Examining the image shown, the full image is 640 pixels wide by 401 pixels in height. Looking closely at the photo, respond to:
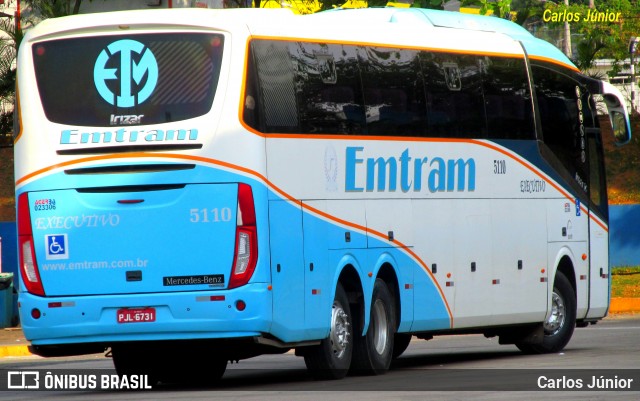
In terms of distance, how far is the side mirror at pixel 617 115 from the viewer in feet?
67.3

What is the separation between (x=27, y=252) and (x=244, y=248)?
89.2 inches

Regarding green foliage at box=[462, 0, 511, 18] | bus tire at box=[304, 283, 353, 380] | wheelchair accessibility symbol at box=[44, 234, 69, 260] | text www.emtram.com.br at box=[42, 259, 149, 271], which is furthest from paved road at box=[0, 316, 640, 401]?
green foliage at box=[462, 0, 511, 18]

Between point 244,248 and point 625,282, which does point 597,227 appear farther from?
point 625,282

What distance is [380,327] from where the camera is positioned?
1617 cm

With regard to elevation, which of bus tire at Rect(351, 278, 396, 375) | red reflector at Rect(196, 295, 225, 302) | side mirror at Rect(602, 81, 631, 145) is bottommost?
bus tire at Rect(351, 278, 396, 375)

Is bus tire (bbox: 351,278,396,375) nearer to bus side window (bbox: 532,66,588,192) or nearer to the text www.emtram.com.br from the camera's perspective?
the text www.emtram.com.br

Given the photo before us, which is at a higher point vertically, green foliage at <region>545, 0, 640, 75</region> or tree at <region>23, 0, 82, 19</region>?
tree at <region>23, 0, 82, 19</region>

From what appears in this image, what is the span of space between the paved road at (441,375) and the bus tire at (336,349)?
0.16 metres

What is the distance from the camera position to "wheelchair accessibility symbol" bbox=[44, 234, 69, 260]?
46.1 ft

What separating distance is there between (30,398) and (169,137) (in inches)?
118

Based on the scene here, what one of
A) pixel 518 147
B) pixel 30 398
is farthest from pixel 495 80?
pixel 30 398

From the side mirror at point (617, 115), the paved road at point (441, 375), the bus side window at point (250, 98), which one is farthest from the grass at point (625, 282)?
the bus side window at point (250, 98)

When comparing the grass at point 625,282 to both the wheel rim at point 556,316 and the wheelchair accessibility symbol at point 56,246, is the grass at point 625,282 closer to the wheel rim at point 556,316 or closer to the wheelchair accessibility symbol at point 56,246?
the wheel rim at point 556,316

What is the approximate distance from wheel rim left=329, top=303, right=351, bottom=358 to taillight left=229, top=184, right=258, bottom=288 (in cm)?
165
